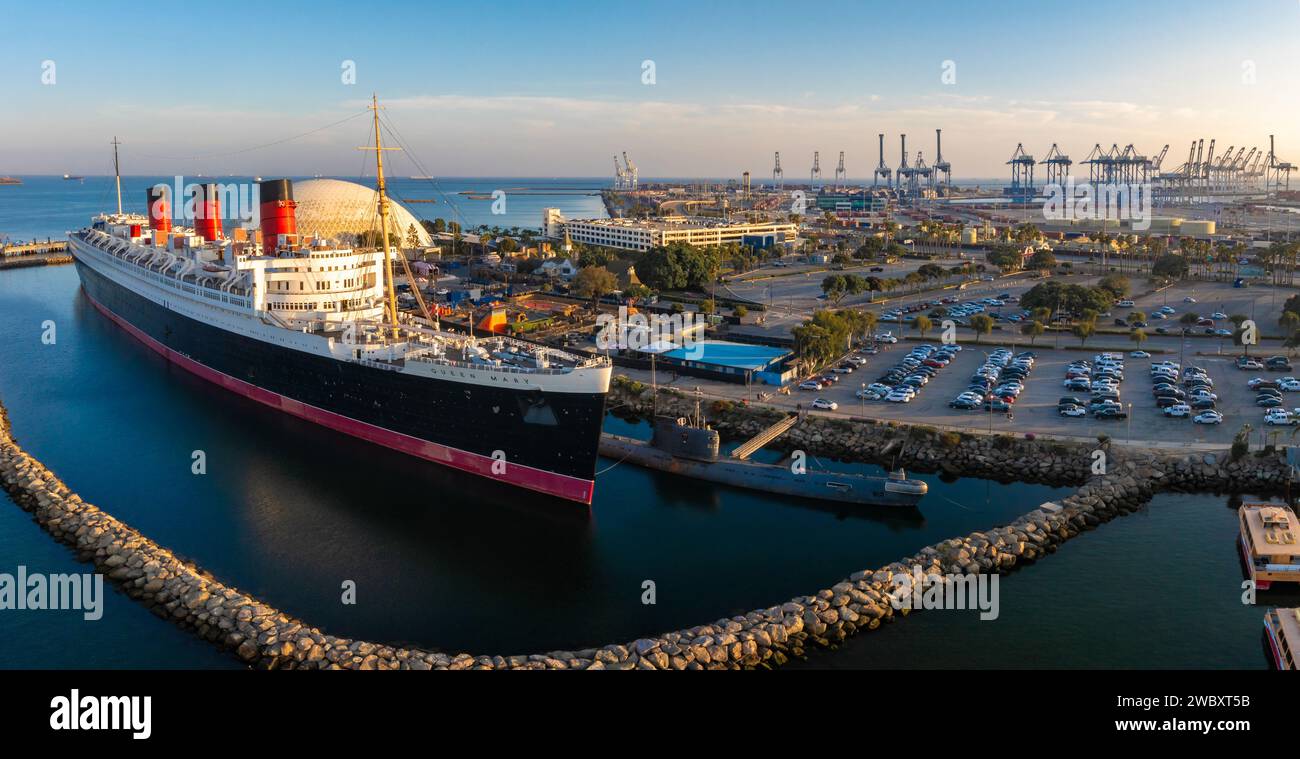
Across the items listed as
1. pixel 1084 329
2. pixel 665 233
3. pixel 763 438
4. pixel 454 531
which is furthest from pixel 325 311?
pixel 665 233

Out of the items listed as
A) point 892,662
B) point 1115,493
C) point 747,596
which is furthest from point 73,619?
point 1115,493

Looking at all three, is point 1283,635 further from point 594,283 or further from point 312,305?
point 594,283

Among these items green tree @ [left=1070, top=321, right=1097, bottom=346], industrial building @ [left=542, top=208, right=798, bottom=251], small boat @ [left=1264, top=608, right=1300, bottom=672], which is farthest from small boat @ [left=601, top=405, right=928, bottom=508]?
industrial building @ [left=542, top=208, right=798, bottom=251]

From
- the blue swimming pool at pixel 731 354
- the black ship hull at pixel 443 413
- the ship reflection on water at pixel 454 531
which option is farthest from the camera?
the blue swimming pool at pixel 731 354

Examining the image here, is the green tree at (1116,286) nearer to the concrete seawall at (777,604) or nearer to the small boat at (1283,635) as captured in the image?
the concrete seawall at (777,604)

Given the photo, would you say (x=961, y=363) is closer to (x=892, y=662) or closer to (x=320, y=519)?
(x=892, y=662)

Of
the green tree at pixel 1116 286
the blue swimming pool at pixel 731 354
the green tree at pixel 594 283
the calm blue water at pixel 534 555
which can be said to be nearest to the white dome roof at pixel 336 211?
the green tree at pixel 594 283
